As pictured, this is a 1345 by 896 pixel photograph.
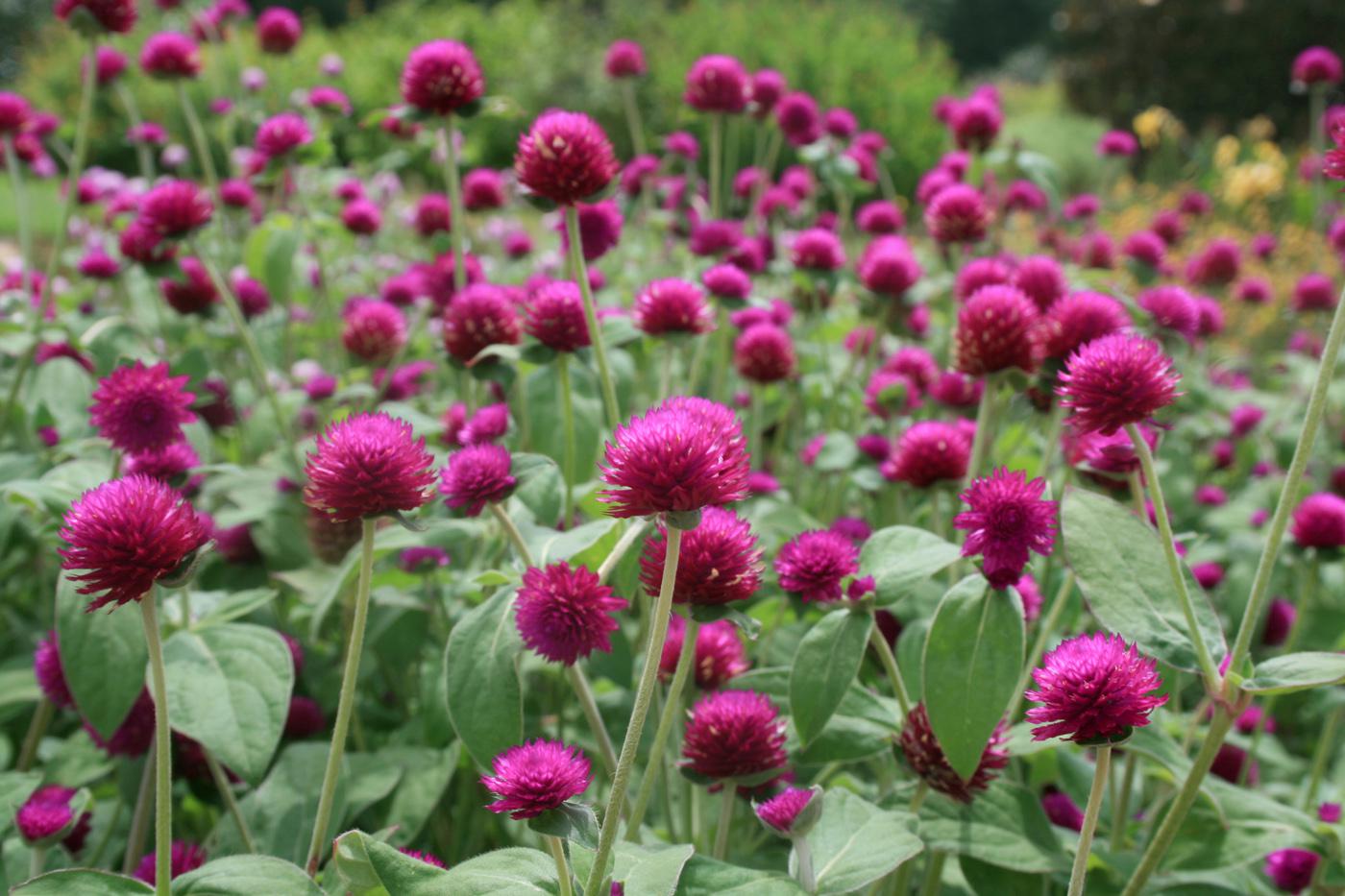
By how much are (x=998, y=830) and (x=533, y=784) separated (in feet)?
2.06

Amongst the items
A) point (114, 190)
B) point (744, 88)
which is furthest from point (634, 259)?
point (114, 190)

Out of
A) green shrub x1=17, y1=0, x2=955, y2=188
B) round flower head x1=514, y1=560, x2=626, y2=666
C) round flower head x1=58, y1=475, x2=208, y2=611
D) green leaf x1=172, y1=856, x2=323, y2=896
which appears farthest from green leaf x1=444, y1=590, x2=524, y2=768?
green shrub x1=17, y1=0, x2=955, y2=188

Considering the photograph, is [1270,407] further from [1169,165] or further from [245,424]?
[1169,165]

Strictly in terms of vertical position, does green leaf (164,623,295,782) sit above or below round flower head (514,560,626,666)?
below

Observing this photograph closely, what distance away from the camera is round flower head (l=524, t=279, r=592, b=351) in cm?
144

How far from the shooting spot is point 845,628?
1.15 meters

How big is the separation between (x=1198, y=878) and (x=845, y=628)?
59 centimetres

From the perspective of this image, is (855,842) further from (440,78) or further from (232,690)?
(440,78)

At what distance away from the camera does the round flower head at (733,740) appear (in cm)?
110

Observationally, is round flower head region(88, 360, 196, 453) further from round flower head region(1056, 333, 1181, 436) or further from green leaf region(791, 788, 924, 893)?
round flower head region(1056, 333, 1181, 436)

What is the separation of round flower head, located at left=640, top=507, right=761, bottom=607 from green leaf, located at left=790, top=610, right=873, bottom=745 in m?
0.13

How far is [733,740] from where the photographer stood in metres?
1.10

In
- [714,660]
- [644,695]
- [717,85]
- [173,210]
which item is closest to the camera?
[644,695]

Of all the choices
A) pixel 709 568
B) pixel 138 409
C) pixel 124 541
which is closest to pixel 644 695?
pixel 709 568
